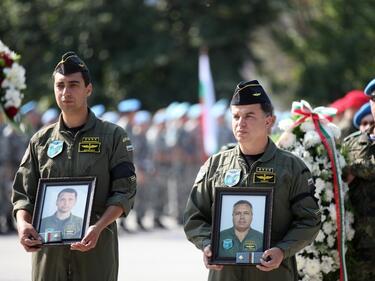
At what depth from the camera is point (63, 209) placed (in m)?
5.73

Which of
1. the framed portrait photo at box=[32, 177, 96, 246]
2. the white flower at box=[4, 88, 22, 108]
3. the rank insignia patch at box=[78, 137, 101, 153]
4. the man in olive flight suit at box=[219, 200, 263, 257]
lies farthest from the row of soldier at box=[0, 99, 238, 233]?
the man in olive flight suit at box=[219, 200, 263, 257]

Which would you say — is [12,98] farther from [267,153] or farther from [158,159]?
[158,159]

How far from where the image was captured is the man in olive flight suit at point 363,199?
23.2ft

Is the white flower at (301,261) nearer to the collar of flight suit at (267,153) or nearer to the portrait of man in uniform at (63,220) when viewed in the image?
the collar of flight suit at (267,153)

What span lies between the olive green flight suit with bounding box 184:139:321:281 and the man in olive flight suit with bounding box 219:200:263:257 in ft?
0.39

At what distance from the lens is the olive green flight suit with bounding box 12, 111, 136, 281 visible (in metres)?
5.86

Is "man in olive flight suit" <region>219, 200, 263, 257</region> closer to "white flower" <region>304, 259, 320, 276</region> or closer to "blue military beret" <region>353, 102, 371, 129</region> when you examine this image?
"white flower" <region>304, 259, 320, 276</region>

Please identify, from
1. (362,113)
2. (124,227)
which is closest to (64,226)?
(362,113)

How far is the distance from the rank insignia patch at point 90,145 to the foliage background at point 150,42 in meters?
24.2

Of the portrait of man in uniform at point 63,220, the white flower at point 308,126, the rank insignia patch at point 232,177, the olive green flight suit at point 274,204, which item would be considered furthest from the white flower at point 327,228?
the portrait of man in uniform at point 63,220

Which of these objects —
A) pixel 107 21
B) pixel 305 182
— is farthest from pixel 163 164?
pixel 305 182

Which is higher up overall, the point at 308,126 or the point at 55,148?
the point at 308,126

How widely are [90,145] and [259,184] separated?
3.42 feet

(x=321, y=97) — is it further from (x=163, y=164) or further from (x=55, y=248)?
(x=55, y=248)
